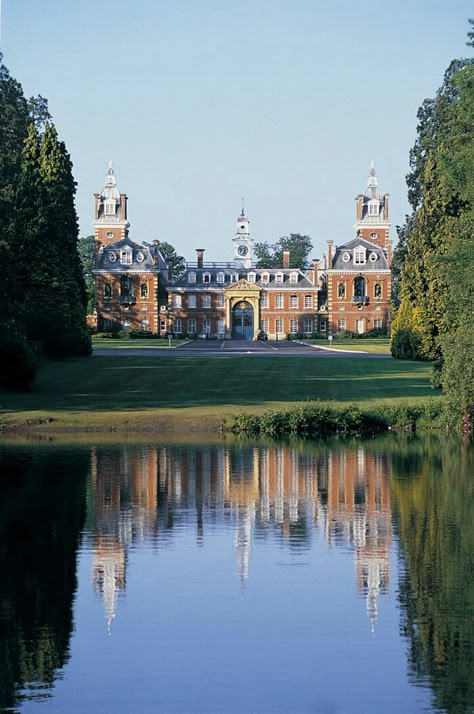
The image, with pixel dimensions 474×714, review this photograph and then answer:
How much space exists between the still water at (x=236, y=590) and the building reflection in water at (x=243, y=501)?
0.07 metres

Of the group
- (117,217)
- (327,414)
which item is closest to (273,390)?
(327,414)

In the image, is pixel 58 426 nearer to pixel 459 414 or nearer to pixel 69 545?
pixel 459 414

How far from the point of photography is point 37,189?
57.4 metres

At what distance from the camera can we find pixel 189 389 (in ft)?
165

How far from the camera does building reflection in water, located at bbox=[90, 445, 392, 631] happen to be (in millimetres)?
18734

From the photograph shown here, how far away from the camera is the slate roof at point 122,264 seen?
125 meters

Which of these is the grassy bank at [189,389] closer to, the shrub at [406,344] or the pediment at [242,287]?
the shrub at [406,344]

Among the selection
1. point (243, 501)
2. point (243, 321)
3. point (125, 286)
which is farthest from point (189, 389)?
point (243, 321)

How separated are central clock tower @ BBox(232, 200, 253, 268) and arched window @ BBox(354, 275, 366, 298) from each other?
528 inches

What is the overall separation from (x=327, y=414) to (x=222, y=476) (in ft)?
36.5

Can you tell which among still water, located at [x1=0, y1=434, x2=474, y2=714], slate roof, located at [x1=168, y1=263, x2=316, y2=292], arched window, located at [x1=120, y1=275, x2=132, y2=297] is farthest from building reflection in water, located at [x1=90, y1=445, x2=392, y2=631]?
slate roof, located at [x1=168, y1=263, x2=316, y2=292]

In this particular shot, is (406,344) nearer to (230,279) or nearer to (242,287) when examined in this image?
(242,287)

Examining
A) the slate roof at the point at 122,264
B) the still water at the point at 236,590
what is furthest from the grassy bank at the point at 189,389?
the slate roof at the point at 122,264

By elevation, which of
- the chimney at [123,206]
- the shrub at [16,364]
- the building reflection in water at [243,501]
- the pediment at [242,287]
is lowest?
the building reflection in water at [243,501]
